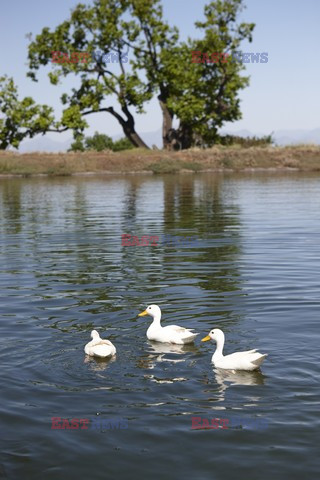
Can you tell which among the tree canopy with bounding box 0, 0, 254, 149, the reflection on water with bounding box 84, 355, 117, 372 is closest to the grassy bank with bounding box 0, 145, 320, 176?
the tree canopy with bounding box 0, 0, 254, 149

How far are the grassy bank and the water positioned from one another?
40.6 meters

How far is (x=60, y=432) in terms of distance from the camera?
7.74 metres

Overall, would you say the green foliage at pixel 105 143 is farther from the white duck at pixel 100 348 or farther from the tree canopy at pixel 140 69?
the white duck at pixel 100 348

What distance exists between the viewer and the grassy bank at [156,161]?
64375 mm

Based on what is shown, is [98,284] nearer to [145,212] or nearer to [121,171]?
[145,212]

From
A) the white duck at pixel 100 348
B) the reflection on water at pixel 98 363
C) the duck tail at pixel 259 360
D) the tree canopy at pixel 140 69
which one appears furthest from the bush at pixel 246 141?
the duck tail at pixel 259 360

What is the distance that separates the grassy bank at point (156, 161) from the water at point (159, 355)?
133 feet

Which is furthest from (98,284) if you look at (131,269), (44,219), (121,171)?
(121,171)

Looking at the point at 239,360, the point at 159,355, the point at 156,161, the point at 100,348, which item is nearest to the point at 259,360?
the point at 239,360

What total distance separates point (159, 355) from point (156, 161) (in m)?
56.5

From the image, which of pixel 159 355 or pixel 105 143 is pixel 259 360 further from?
pixel 105 143

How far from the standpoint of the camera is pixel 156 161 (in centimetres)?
6638

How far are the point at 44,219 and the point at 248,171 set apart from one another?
137 ft

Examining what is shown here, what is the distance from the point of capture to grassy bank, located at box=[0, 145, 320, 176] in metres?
64.4
